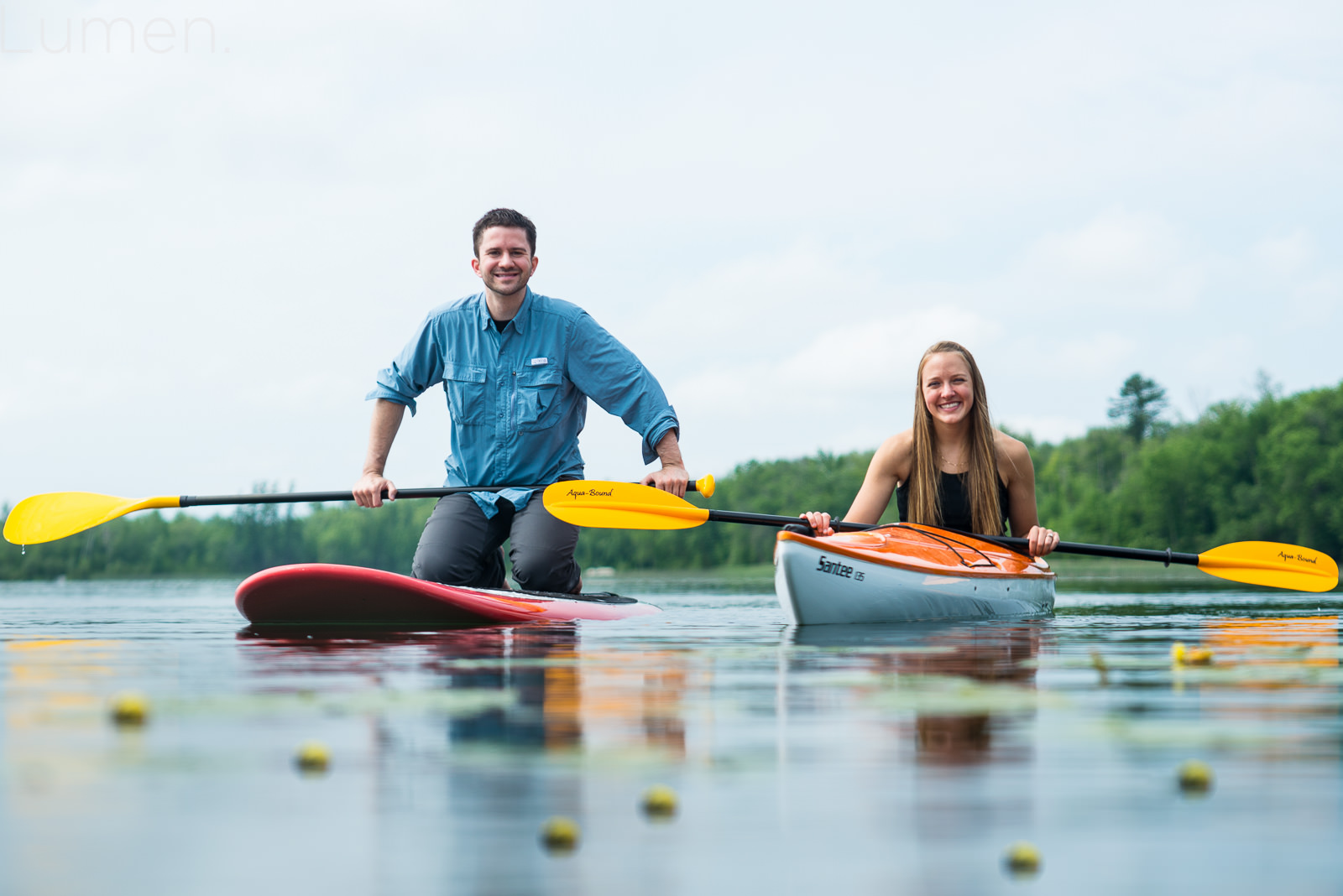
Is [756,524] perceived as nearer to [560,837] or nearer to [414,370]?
[414,370]

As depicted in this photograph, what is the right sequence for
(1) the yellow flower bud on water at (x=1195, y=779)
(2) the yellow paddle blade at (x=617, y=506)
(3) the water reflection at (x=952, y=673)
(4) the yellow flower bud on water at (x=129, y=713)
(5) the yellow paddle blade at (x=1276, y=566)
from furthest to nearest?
(5) the yellow paddle blade at (x=1276, y=566), (2) the yellow paddle blade at (x=617, y=506), (4) the yellow flower bud on water at (x=129, y=713), (3) the water reflection at (x=952, y=673), (1) the yellow flower bud on water at (x=1195, y=779)

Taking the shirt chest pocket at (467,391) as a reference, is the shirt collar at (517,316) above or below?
above

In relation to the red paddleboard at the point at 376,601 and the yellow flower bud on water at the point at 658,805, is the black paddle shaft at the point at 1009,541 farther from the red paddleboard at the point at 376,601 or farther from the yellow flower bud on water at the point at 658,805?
the yellow flower bud on water at the point at 658,805

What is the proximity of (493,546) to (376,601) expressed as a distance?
0.81 meters

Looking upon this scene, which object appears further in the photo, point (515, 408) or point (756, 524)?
point (756, 524)

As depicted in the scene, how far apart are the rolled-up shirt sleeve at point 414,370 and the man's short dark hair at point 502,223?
1.74 ft

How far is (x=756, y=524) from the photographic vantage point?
7336 mm

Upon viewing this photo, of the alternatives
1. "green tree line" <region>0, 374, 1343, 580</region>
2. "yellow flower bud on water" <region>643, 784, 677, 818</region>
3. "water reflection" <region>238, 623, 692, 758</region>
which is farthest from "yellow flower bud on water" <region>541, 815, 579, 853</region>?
"green tree line" <region>0, 374, 1343, 580</region>

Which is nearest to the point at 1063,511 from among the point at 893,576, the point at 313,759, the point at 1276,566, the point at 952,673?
the point at 1276,566

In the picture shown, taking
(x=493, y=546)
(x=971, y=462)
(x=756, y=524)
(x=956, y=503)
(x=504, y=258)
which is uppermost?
(x=504, y=258)

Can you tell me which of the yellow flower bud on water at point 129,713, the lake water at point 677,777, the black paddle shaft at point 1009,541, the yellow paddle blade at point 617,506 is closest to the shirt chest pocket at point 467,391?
the yellow paddle blade at point 617,506

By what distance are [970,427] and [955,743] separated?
4.91 metres

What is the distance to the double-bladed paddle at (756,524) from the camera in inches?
263

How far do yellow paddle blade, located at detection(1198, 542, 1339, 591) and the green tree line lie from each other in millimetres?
54146
